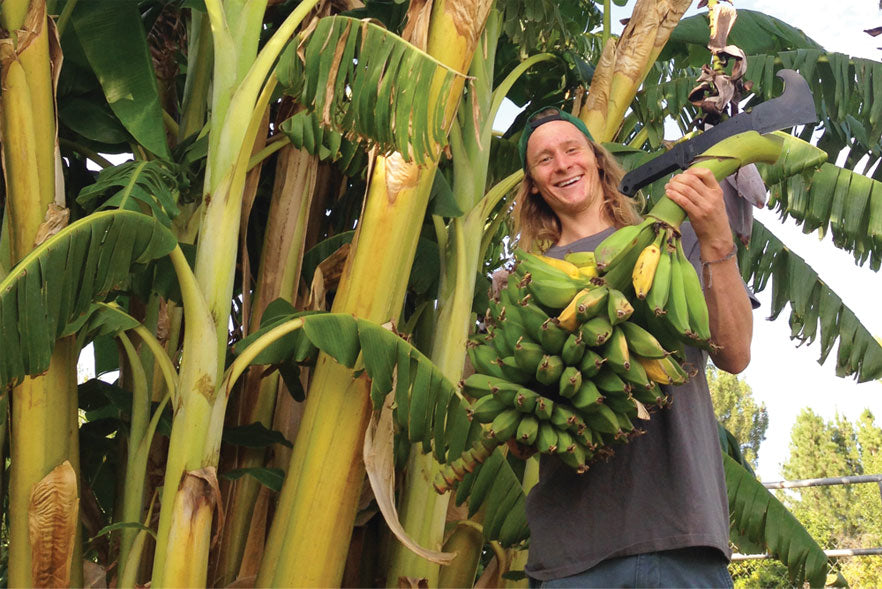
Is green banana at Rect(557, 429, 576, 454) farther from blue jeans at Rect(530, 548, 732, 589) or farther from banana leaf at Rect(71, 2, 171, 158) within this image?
banana leaf at Rect(71, 2, 171, 158)

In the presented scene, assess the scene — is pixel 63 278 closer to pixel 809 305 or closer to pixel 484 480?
pixel 484 480

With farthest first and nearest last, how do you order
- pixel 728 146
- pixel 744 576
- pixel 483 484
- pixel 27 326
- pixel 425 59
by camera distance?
pixel 744 576 → pixel 483 484 → pixel 425 59 → pixel 27 326 → pixel 728 146

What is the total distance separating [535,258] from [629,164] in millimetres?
1744

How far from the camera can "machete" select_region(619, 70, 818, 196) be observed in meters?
1.06

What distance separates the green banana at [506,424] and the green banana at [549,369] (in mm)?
76

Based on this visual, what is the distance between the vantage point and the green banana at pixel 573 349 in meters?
1.05

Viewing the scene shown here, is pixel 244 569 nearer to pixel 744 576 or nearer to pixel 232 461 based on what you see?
pixel 232 461

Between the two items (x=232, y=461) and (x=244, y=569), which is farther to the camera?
(x=232, y=461)

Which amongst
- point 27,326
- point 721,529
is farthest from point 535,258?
point 27,326

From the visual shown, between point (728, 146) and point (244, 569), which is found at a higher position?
point (728, 146)

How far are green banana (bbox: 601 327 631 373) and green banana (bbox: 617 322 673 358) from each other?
1 cm

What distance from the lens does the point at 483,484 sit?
2.15 meters

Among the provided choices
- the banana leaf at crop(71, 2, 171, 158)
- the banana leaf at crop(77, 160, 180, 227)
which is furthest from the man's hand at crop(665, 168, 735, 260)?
the banana leaf at crop(71, 2, 171, 158)

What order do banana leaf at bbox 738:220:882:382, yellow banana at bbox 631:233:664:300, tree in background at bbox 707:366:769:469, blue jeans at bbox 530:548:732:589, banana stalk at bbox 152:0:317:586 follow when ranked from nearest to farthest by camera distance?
yellow banana at bbox 631:233:664:300 < blue jeans at bbox 530:548:732:589 < banana stalk at bbox 152:0:317:586 < banana leaf at bbox 738:220:882:382 < tree in background at bbox 707:366:769:469
